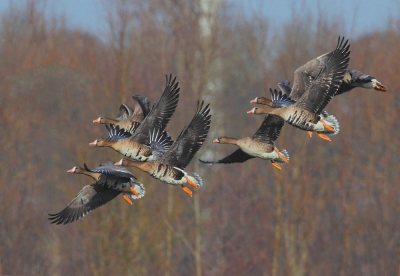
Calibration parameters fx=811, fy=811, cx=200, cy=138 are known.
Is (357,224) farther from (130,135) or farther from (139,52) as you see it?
(130,135)

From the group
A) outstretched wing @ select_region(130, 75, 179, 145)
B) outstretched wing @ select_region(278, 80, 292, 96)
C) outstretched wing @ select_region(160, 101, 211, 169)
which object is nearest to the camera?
outstretched wing @ select_region(160, 101, 211, 169)

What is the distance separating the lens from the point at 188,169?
39156 mm

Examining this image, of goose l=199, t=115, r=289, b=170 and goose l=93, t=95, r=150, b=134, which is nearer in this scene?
goose l=199, t=115, r=289, b=170

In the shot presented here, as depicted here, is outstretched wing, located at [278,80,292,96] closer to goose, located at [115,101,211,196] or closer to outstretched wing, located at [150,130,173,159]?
goose, located at [115,101,211,196]

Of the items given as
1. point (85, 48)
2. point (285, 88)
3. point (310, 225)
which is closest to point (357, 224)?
point (310, 225)

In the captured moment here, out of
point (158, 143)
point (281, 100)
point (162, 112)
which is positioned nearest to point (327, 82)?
point (281, 100)

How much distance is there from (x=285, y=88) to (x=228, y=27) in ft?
90.9

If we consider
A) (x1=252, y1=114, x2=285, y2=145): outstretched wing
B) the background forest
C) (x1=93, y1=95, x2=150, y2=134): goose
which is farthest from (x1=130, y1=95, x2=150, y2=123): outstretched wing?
the background forest

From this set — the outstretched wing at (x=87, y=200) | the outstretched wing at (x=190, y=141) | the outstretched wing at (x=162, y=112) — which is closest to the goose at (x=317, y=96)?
the outstretched wing at (x=190, y=141)

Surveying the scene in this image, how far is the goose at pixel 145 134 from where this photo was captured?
637 inches

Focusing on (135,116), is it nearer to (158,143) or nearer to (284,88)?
(158,143)

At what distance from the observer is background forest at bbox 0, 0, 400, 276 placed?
3331cm

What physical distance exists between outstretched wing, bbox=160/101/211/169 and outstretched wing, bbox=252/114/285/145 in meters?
1.31

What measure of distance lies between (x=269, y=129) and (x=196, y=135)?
1.73m
